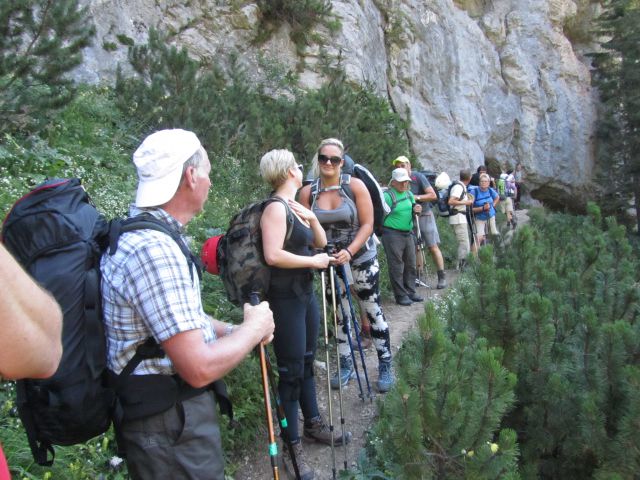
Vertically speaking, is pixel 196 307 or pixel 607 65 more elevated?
pixel 607 65

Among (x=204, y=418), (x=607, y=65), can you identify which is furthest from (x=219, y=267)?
(x=607, y=65)

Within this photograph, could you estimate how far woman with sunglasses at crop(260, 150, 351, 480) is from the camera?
3.32 m

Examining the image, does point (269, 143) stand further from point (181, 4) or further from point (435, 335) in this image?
point (435, 335)

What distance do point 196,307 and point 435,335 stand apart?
1.17 m

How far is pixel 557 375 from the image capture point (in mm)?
3020

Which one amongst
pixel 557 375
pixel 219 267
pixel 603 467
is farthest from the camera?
pixel 219 267

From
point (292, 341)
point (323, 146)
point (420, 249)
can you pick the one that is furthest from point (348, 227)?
point (420, 249)

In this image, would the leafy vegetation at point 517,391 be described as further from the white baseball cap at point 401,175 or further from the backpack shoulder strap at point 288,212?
the white baseball cap at point 401,175

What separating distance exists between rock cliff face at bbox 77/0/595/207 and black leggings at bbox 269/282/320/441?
9.51 m

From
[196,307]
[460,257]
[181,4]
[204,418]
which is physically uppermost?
[181,4]

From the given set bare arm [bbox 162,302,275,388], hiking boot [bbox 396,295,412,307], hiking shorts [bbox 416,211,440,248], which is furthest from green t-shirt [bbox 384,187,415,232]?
bare arm [bbox 162,302,275,388]

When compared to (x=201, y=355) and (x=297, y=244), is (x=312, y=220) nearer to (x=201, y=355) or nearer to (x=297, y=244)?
(x=297, y=244)

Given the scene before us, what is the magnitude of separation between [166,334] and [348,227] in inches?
124

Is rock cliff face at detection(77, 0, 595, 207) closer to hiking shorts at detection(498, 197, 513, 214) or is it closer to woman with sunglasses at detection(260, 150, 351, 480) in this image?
hiking shorts at detection(498, 197, 513, 214)
